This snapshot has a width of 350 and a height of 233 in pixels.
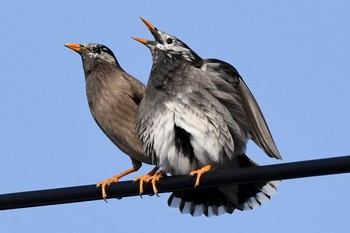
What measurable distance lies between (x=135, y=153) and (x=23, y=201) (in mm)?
3013

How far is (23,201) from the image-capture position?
5367 millimetres

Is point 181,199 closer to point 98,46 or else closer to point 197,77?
point 197,77

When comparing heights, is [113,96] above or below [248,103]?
above

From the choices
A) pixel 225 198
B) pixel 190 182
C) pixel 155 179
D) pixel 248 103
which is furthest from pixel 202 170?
pixel 225 198

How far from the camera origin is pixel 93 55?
907 centimetres

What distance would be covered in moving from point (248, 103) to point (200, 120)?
51 centimetres

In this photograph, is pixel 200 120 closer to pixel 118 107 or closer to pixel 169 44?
pixel 169 44

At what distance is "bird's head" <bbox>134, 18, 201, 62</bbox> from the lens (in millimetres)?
7594

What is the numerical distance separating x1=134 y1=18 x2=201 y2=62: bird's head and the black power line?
174cm

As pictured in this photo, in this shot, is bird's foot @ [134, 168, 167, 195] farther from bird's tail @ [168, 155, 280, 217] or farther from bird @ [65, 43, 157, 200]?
bird @ [65, 43, 157, 200]

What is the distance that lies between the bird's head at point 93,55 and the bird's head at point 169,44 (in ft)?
4.39

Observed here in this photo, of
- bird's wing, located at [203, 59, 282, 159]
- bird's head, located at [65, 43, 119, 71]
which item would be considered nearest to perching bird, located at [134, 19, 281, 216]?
bird's wing, located at [203, 59, 282, 159]

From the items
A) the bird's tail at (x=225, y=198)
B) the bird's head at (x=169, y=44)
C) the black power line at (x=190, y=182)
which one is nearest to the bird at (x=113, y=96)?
the bird's tail at (x=225, y=198)

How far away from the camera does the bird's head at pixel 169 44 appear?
7594mm
